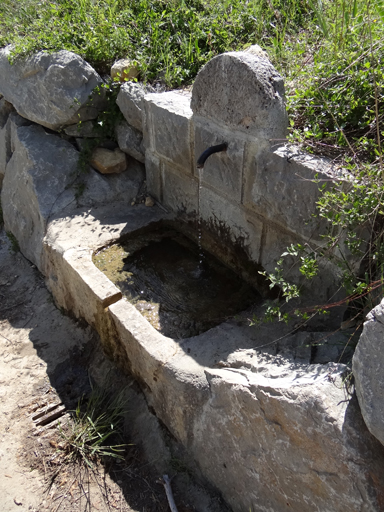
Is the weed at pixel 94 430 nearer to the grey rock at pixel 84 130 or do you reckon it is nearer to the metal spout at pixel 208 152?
the metal spout at pixel 208 152

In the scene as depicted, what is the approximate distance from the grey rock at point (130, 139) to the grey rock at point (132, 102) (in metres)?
0.09

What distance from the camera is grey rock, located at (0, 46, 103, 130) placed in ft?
12.5

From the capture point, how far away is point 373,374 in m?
1.61

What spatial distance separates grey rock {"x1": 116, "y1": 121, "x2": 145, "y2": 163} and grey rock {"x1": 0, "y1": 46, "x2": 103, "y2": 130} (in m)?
0.29

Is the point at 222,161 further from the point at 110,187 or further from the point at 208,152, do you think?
the point at 110,187

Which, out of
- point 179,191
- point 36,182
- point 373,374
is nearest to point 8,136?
point 36,182

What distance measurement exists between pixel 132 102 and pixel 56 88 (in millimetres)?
712

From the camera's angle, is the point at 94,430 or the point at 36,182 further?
the point at 36,182

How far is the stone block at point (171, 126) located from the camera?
3258mm

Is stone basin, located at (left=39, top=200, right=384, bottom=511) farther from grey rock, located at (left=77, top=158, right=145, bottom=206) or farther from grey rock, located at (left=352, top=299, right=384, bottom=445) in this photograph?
grey rock, located at (left=77, top=158, right=145, bottom=206)

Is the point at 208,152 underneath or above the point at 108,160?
above

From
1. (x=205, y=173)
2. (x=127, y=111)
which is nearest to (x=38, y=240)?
(x=127, y=111)

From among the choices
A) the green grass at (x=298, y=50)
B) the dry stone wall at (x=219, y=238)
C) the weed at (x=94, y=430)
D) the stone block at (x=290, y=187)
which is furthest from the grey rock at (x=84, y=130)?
the weed at (x=94, y=430)

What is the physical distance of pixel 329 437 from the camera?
175 cm
